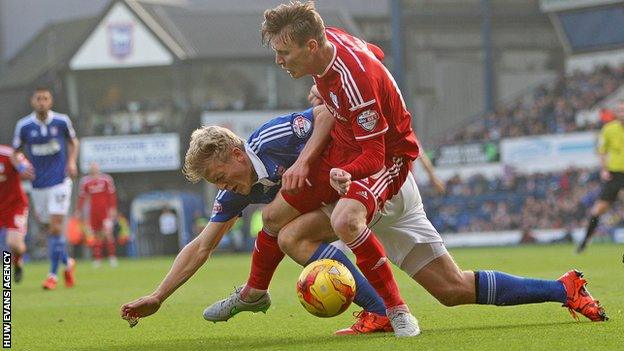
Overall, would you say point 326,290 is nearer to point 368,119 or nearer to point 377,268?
point 377,268

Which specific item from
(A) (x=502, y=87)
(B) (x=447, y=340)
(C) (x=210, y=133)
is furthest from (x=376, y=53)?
(A) (x=502, y=87)

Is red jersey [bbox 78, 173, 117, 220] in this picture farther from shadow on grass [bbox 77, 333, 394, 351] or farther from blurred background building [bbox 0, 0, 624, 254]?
shadow on grass [bbox 77, 333, 394, 351]

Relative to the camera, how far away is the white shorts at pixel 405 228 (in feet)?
23.3

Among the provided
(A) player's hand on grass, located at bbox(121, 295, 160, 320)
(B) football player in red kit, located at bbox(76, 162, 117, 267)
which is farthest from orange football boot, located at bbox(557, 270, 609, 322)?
(B) football player in red kit, located at bbox(76, 162, 117, 267)

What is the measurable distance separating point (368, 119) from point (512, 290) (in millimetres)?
1515

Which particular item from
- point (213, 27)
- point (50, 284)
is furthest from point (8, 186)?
point (213, 27)

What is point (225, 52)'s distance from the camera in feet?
136

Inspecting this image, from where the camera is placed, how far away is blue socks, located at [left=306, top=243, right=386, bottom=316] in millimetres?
7145

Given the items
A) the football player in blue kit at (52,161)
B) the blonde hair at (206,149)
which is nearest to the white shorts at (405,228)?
the blonde hair at (206,149)

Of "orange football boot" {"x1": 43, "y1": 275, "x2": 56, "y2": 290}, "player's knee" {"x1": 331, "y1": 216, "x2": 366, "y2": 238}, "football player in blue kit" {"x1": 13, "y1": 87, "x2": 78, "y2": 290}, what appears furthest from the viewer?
"football player in blue kit" {"x1": 13, "y1": 87, "x2": 78, "y2": 290}

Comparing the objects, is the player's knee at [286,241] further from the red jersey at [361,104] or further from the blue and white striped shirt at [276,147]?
the red jersey at [361,104]

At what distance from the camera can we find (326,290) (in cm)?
676

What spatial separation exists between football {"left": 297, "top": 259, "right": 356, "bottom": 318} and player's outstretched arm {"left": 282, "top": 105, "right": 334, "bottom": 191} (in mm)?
493

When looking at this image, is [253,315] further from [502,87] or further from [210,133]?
[502,87]
